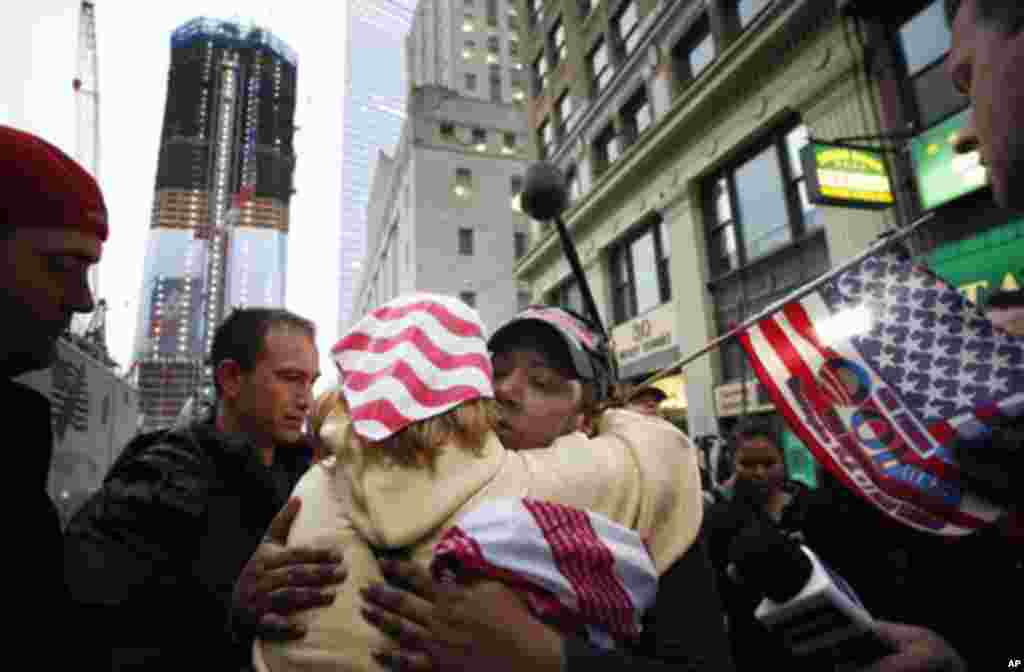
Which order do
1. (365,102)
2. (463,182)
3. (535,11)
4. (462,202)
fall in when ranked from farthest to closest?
(365,102), (463,182), (462,202), (535,11)

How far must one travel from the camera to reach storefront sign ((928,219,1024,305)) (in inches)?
302

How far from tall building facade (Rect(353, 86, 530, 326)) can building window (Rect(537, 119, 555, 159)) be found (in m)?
12.2

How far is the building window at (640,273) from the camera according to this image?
1650 centimetres

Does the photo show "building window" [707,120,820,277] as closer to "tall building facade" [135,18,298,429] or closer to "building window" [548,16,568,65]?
"building window" [548,16,568,65]

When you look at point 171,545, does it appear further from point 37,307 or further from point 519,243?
point 519,243

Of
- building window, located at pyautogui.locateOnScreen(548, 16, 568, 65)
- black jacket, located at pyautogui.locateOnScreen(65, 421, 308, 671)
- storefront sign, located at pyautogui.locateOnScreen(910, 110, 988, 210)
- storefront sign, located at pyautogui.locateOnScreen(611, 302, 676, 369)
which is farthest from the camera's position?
building window, located at pyautogui.locateOnScreen(548, 16, 568, 65)

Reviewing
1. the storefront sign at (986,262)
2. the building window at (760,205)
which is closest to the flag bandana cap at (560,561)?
the storefront sign at (986,262)

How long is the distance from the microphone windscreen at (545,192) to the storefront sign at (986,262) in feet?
26.5

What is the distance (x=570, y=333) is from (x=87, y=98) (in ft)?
223

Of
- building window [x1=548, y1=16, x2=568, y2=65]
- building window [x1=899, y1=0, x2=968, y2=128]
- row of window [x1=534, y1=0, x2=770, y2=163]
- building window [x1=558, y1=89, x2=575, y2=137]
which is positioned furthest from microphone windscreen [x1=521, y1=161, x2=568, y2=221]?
building window [x1=548, y1=16, x2=568, y2=65]

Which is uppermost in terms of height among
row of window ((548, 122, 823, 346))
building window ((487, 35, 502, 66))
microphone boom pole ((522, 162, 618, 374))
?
building window ((487, 35, 502, 66))

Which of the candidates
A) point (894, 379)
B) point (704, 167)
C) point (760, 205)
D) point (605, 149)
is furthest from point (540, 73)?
point (894, 379)

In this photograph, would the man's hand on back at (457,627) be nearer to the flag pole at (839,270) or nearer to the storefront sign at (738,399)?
the flag pole at (839,270)

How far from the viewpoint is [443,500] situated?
121cm
